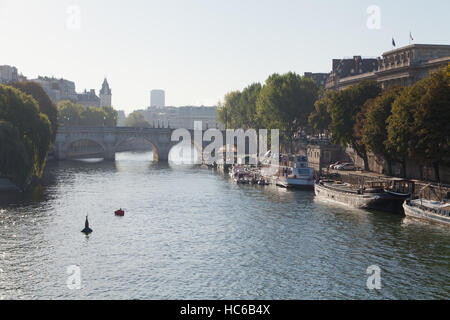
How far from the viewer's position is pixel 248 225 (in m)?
57.4

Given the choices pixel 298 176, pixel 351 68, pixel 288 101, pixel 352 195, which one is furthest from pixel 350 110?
pixel 351 68

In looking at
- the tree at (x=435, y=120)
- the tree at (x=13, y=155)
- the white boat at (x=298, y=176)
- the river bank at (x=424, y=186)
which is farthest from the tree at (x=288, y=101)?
the tree at (x=13, y=155)

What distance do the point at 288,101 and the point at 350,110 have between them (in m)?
36.1

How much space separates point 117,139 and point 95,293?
119 m

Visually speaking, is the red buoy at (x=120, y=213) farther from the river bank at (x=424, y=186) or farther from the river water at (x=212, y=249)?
the river bank at (x=424, y=186)

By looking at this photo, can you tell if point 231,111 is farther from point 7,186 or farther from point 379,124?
point 7,186

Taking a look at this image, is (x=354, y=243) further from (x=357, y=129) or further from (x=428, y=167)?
(x=357, y=129)

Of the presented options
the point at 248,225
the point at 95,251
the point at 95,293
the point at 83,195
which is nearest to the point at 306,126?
the point at 83,195

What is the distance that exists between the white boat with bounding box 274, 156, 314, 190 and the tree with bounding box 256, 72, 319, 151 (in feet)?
125

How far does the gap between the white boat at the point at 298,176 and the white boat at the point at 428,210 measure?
27059 mm

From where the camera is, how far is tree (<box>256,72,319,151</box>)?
126 m

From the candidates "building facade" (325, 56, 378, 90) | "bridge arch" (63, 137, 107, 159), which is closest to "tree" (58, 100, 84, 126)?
"bridge arch" (63, 137, 107, 159)

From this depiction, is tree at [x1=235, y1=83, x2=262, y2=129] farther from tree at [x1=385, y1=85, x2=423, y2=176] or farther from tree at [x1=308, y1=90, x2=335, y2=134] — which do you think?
tree at [x1=385, y1=85, x2=423, y2=176]

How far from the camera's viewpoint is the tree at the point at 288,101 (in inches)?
4970
